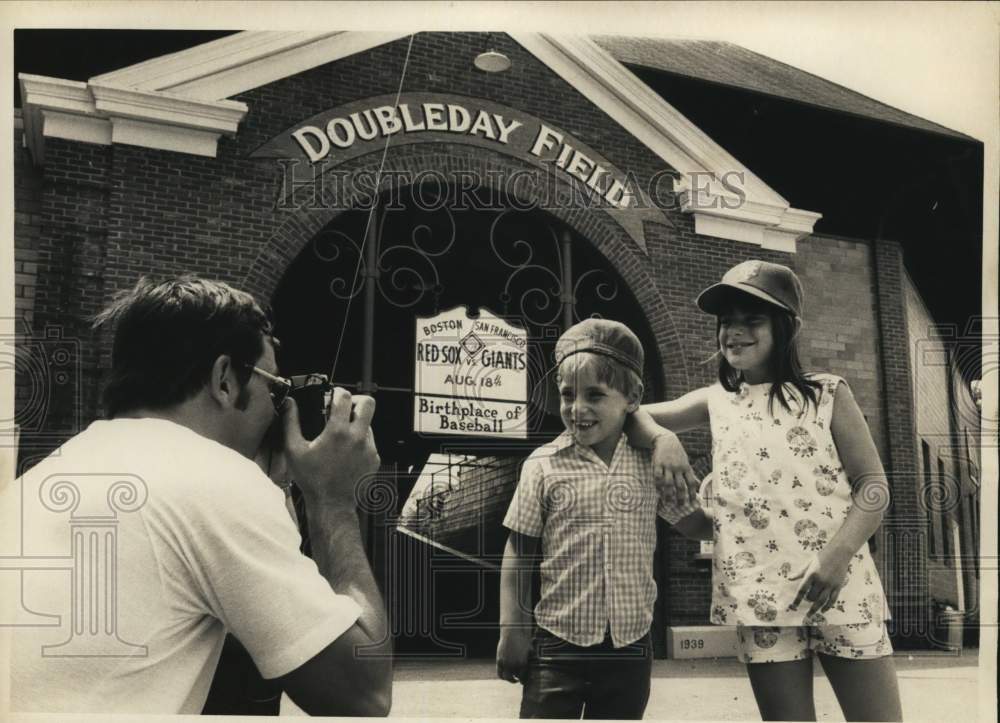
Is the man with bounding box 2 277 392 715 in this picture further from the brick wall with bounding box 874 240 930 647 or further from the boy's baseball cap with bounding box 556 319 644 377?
the brick wall with bounding box 874 240 930 647

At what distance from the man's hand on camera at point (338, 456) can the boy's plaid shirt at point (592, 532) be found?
52.2 inches

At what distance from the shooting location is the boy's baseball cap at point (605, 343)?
3.93 m

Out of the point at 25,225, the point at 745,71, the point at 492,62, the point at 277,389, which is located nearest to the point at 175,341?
the point at 277,389

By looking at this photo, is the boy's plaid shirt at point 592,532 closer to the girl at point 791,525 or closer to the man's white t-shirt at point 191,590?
the girl at point 791,525

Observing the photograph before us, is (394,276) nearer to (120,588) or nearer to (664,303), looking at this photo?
(664,303)

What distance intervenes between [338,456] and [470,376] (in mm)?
1585

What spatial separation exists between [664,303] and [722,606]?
124 centimetres

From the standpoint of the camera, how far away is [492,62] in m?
4.23

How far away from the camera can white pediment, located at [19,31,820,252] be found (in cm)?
422

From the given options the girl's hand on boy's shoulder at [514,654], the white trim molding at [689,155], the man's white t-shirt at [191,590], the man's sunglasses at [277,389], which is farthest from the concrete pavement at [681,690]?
the white trim molding at [689,155]

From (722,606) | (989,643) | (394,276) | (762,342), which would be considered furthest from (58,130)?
(989,643)

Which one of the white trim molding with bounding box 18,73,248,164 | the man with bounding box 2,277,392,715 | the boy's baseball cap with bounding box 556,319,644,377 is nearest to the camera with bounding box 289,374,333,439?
the man with bounding box 2,277,392,715

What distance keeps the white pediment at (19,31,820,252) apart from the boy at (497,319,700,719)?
31.7 inches

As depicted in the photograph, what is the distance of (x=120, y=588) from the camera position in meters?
2.17
